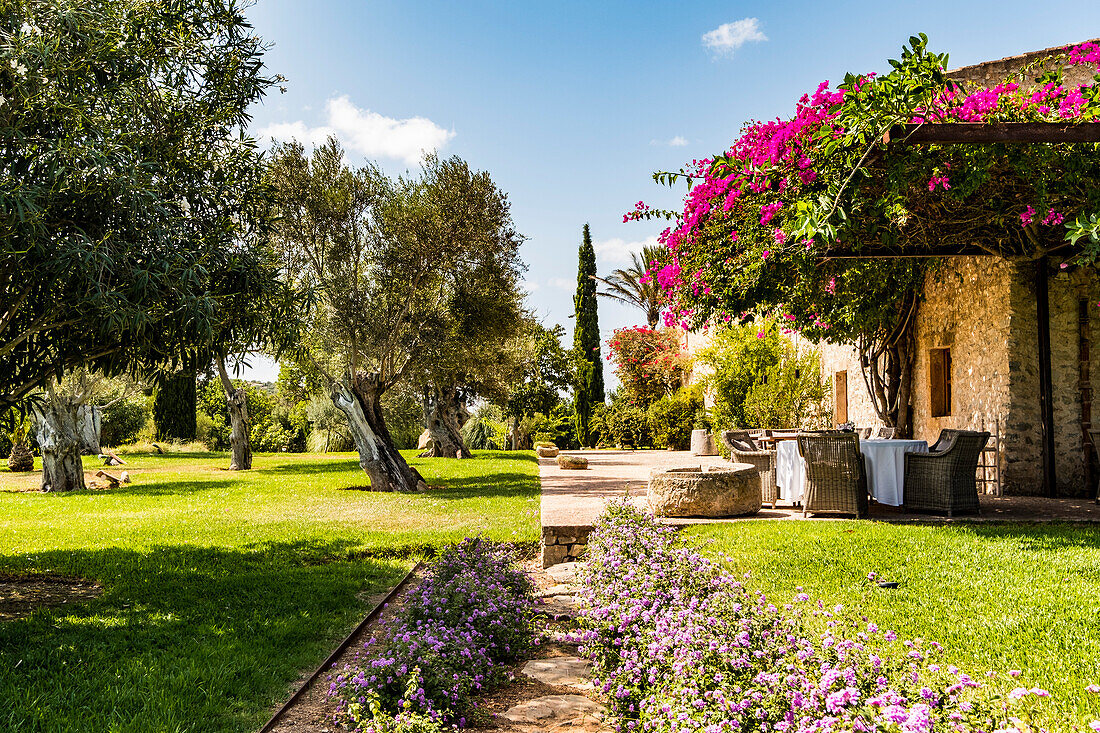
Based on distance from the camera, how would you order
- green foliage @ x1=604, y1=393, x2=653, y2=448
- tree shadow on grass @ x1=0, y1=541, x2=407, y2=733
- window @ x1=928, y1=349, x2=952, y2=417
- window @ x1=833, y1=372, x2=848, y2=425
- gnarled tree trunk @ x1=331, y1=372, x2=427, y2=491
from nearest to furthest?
1. tree shadow on grass @ x1=0, y1=541, x2=407, y2=733
2. window @ x1=928, y1=349, x2=952, y2=417
3. gnarled tree trunk @ x1=331, y1=372, x2=427, y2=491
4. window @ x1=833, y1=372, x2=848, y2=425
5. green foliage @ x1=604, y1=393, x2=653, y2=448

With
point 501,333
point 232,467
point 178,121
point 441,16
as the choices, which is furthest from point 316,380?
point 178,121

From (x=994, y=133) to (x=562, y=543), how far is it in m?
4.75

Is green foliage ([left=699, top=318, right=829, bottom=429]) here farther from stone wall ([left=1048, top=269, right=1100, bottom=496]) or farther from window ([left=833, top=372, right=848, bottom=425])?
stone wall ([left=1048, top=269, right=1100, bottom=496])

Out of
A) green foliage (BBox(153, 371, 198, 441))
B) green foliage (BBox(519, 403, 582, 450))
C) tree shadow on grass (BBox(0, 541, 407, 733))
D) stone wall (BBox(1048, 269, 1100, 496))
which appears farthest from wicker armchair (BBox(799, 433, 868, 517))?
green foliage (BBox(153, 371, 198, 441))

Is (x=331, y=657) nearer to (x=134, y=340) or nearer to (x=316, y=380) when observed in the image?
(x=134, y=340)

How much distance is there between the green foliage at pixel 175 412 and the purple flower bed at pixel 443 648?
27.7 metres

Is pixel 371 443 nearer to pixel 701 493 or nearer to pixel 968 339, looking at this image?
pixel 701 493

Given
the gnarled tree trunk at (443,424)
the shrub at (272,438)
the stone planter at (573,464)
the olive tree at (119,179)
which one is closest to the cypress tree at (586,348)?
the gnarled tree trunk at (443,424)

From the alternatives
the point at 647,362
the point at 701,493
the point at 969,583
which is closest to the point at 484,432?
the point at 647,362

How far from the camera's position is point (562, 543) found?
6.61 meters

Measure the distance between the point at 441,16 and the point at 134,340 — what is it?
725 centimetres

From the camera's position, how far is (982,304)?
380 inches

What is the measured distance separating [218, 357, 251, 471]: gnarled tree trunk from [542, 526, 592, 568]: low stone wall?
43.4ft

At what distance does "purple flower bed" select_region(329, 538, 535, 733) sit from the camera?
2.93 m
